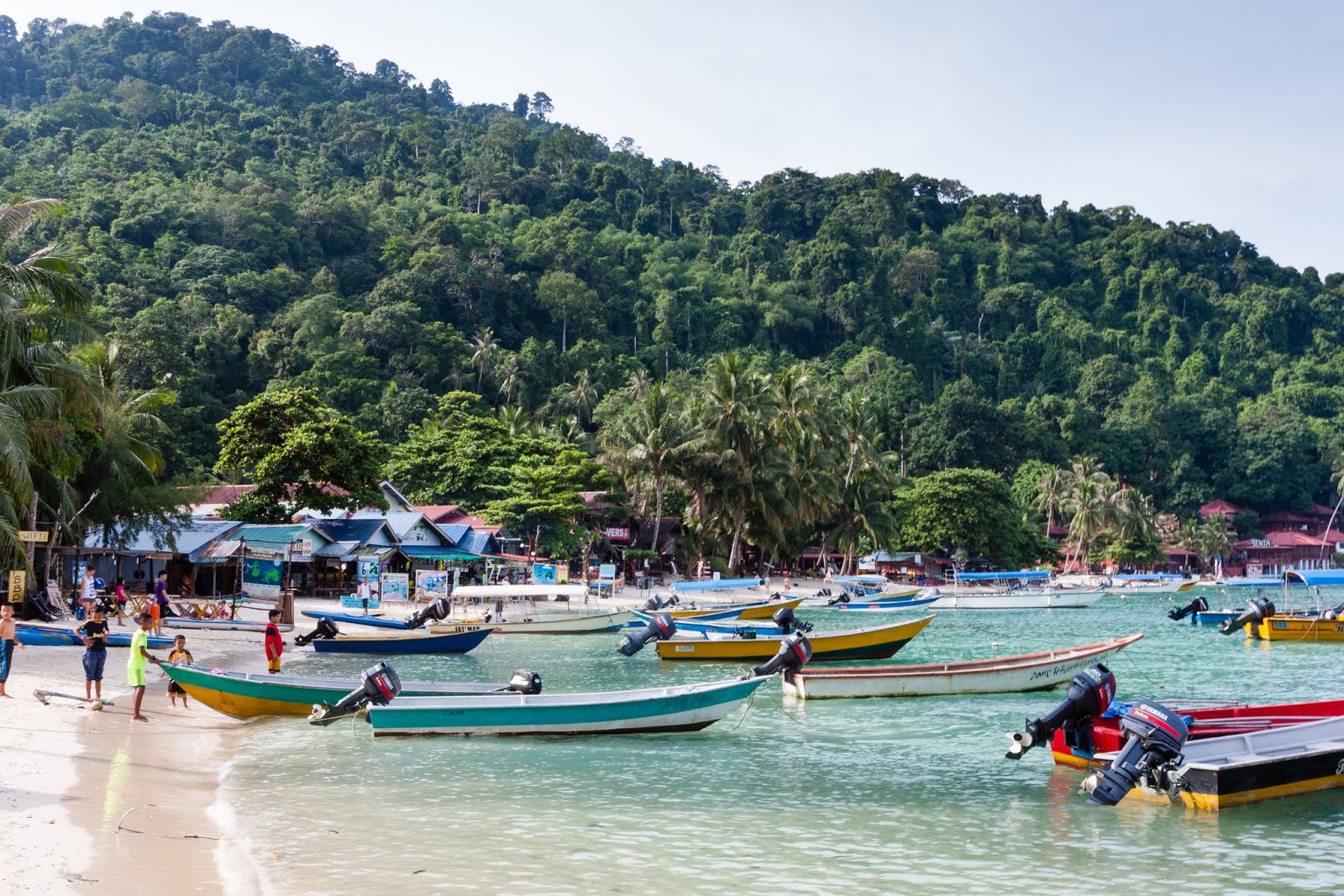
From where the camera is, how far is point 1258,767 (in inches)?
524

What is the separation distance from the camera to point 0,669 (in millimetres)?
17156

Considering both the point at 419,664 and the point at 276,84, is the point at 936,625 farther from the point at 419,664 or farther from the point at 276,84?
the point at 276,84

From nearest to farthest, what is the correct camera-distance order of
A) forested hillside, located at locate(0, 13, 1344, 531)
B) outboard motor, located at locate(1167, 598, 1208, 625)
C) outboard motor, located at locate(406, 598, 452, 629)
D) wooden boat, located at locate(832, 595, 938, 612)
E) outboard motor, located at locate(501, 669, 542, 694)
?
outboard motor, located at locate(501, 669, 542, 694) < outboard motor, located at locate(406, 598, 452, 629) < outboard motor, located at locate(1167, 598, 1208, 625) < wooden boat, located at locate(832, 595, 938, 612) < forested hillside, located at locate(0, 13, 1344, 531)

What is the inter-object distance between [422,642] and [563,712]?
41.8 ft

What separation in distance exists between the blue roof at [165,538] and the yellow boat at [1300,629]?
34.2m

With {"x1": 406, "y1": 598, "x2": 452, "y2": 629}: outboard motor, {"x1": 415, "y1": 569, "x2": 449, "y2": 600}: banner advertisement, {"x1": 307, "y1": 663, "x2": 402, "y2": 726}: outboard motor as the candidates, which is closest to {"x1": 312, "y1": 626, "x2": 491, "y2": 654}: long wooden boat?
{"x1": 406, "y1": 598, "x2": 452, "y2": 629}: outboard motor

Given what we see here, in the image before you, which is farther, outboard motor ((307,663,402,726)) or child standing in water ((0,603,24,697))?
child standing in water ((0,603,24,697))

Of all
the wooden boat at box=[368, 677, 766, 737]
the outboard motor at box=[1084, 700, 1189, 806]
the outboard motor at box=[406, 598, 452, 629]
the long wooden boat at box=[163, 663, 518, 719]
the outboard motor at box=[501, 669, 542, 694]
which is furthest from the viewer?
the outboard motor at box=[406, 598, 452, 629]

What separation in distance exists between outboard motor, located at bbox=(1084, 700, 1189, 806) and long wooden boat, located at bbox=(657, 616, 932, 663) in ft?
46.2

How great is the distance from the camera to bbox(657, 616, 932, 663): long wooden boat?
2731 centimetres

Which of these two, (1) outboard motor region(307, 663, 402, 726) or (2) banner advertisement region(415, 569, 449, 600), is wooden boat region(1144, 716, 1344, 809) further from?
(2) banner advertisement region(415, 569, 449, 600)

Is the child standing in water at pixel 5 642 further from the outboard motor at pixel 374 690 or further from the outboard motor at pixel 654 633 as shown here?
the outboard motor at pixel 654 633

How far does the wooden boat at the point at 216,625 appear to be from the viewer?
97.1ft

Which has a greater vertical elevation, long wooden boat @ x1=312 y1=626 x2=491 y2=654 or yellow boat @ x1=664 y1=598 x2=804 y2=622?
yellow boat @ x1=664 y1=598 x2=804 y2=622
